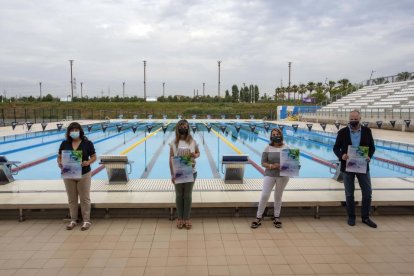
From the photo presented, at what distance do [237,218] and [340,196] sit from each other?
1.51 m

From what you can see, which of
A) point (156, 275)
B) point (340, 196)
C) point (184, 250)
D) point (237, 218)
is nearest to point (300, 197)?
point (340, 196)

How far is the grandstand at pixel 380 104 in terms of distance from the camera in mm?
18306

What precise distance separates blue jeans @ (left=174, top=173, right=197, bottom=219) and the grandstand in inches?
660

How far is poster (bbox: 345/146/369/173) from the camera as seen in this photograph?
3.87 m

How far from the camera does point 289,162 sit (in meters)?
3.80

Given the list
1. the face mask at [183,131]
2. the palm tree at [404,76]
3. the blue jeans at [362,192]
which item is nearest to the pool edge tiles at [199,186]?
the blue jeans at [362,192]

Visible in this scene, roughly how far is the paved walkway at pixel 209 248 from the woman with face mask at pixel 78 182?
7.1 inches

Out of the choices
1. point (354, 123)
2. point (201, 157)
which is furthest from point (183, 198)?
point (201, 157)

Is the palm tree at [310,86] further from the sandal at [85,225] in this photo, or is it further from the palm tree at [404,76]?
the sandal at [85,225]

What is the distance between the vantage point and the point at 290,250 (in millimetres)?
3289

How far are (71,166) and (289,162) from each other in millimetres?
2560

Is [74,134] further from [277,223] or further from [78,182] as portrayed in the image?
[277,223]

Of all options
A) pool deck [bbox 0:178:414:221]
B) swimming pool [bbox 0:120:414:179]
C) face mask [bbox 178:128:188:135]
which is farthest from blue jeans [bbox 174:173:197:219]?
swimming pool [bbox 0:120:414:179]

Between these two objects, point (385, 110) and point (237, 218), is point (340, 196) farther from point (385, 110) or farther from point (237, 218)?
point (385, 110)
